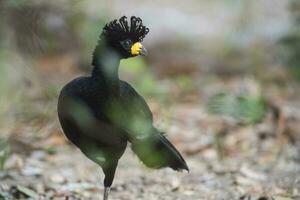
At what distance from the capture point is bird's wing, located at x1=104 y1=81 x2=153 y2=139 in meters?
4.43

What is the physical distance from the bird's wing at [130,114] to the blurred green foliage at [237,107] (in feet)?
5.24

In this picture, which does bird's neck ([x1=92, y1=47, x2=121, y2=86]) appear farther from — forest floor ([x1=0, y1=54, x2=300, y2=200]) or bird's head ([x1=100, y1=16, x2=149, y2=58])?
forest floor ([x1=0, y1=54, x2=300, y2=200])

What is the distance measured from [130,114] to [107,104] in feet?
0.67

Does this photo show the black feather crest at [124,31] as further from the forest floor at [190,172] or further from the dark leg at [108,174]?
the forest floor at [190,172]

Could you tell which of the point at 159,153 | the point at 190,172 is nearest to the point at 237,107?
the point at 190,172

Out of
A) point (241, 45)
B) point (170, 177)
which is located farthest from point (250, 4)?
point (170, 177)

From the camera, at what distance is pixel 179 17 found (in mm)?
9883

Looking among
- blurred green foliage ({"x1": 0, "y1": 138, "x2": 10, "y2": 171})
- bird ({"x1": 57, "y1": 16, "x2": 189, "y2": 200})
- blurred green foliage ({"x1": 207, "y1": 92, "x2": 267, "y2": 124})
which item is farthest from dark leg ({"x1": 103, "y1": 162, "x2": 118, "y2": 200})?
blurred green foliage ({"x1": 207, "y1": 92, "x2": 267, "y2": 124})

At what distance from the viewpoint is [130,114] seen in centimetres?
454

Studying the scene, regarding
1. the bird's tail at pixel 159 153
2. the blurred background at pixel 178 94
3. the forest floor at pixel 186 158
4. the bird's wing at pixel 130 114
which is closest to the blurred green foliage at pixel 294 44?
the blurred background at pixel 178 94

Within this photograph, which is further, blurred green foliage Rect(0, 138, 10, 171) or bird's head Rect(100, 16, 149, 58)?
blurred green foliage Rect(0, 138, 10, 171)

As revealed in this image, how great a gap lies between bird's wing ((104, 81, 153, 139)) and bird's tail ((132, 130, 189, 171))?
11 centimetres

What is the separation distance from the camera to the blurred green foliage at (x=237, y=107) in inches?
247

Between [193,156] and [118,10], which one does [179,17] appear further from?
[193,156]
